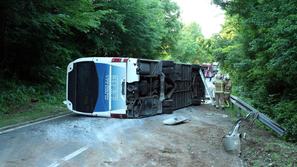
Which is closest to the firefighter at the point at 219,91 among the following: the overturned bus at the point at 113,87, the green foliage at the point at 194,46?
the overturned bus at the point at 113,87

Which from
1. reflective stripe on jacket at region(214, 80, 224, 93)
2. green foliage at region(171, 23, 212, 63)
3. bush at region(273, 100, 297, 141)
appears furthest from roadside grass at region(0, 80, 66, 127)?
green foliage at region(171, 23, 212, 63)

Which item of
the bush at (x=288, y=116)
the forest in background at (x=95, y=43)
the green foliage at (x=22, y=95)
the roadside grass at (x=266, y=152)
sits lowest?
the roadside grass at (x=266, y=152)

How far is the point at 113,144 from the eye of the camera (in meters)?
9.32

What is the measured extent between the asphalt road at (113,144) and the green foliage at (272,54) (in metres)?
2.87

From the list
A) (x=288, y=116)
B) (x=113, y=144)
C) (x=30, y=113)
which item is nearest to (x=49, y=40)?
(x=30, y=113)

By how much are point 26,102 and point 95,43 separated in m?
9.50

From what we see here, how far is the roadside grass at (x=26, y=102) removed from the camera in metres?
13.5

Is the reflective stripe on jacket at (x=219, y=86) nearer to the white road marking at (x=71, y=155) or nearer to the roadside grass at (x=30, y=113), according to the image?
the roadside grass at (x=30, y=113)

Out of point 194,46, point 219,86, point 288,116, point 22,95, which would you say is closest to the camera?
point 288,116

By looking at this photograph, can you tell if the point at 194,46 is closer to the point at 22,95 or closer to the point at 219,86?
the point at 219,86

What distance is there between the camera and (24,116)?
1345cm

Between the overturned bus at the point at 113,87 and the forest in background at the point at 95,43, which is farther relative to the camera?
the forest in background at the point at 95,43

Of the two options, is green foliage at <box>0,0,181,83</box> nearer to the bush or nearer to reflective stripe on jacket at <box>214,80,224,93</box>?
reflective stripe on jacket at <box>214,80,224,93</box>

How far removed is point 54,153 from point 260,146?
508 centimetres
